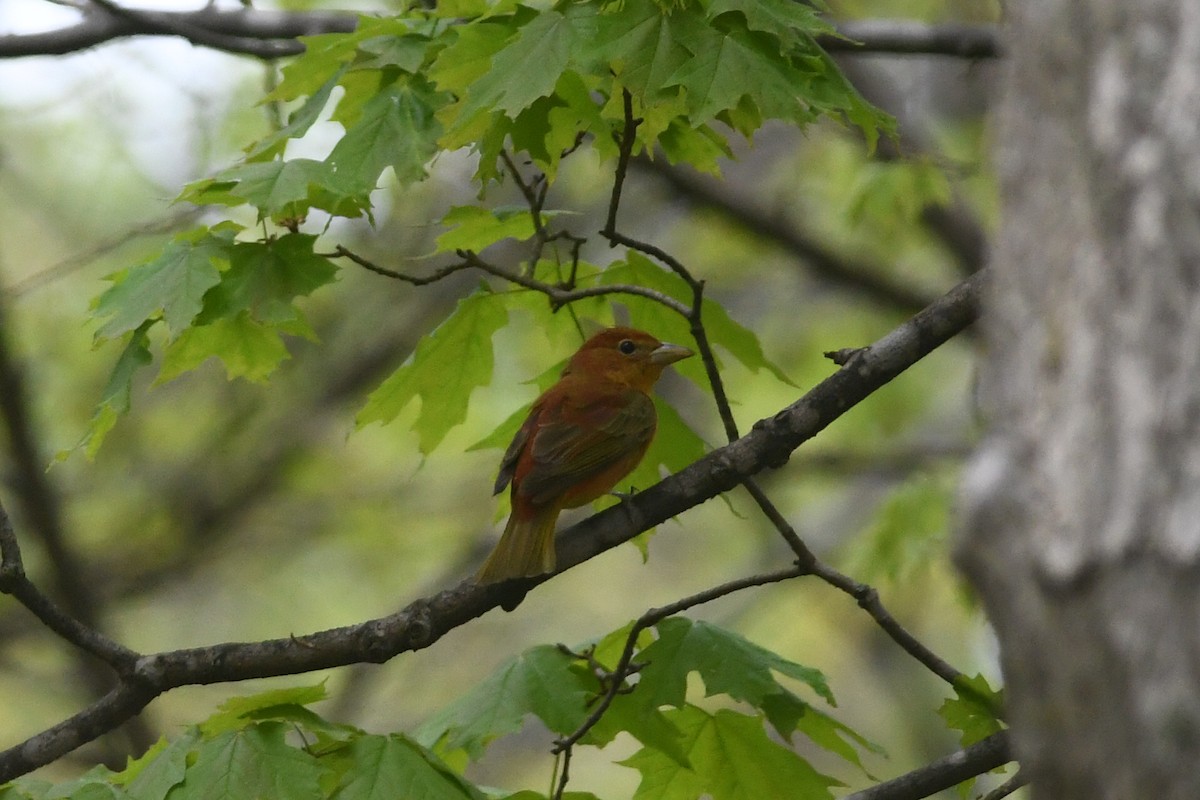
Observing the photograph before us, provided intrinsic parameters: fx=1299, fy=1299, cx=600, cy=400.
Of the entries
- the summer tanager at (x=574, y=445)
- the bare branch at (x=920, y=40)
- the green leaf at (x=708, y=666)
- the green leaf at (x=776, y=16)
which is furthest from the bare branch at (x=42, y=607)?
the bare branch at (x=920, y=40)

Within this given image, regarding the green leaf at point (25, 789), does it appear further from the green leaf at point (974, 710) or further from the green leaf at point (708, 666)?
the green leaf at point (974, 710)

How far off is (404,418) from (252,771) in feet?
27.1

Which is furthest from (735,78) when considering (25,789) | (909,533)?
(909,533)

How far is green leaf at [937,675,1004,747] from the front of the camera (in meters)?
3.01

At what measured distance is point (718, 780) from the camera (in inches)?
128

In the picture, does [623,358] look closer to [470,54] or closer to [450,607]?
[450,607]

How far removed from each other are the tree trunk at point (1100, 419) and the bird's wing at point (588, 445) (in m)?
2.33

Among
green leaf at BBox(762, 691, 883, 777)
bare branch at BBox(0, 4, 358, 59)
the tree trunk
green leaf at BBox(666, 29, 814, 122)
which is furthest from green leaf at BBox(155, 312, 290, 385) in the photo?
the tree trunk

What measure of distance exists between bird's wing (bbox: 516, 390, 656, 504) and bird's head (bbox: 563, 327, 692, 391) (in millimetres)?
230

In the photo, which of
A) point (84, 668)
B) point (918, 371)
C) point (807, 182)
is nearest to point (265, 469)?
point (84, 668)

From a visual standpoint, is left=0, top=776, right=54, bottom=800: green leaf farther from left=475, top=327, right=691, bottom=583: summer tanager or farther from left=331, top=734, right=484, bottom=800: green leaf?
left=475, top=327, right=691, bottom=583: summer tanager

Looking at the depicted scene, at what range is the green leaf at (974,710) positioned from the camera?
3.01m

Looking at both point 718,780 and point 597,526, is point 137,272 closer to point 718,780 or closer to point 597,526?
point 597,526

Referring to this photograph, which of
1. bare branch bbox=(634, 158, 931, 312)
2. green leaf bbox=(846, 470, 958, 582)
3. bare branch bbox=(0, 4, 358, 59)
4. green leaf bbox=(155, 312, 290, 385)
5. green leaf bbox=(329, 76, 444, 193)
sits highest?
bare branch bbox=(634, 158, 931, 312)
